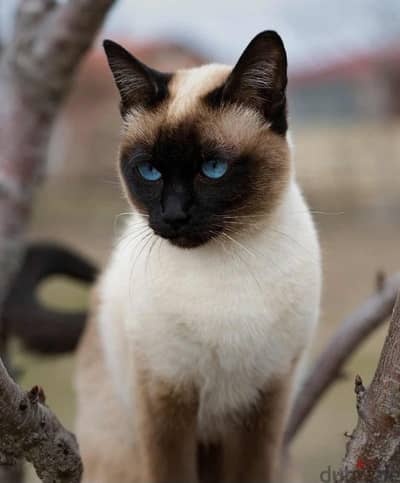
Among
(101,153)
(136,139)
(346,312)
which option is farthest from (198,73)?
(101,153)

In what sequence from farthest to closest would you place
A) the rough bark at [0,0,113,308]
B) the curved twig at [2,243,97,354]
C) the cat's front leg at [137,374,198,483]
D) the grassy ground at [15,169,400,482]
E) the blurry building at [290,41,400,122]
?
the blurry building at [290,41,400,122]
the grassy ground at [15,169,400,482]
the curved twig at [2,243,97,354]
the rough bark at [0,0,113,308]
the cat's front leg at [137,374,198,483]

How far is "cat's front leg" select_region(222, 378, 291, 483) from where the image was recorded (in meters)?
1.46

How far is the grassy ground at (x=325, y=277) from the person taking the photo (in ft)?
9.71

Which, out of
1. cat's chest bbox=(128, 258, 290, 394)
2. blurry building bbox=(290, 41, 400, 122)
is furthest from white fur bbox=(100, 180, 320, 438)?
blurry building bbox=(290, 41, 400, 122)

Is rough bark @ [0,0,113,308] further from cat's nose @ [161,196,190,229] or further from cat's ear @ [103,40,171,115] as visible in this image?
cat's nose @ [161,196,190,229]

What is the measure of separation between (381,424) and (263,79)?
0.56 m

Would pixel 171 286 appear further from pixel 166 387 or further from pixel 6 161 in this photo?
pixel 6 161

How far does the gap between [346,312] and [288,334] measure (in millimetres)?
3194

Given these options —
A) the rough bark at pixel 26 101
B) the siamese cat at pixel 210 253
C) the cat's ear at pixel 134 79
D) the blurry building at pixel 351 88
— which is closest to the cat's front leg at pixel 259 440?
the siamese cat at pixel 210 253

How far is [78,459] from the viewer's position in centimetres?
111

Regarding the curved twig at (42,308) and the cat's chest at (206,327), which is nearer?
the cat's chest at (206,327)

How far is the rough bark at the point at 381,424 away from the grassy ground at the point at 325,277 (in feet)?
1.83

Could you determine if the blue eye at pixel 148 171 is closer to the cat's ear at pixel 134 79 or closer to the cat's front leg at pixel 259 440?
the cat's ear at pixel 134 79

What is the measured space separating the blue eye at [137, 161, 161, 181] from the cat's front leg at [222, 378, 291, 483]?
431mm
